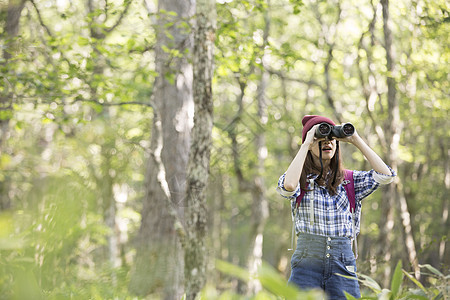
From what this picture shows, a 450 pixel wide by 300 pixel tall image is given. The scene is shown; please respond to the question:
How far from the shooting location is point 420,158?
1689 cm

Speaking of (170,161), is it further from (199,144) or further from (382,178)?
(382,178)

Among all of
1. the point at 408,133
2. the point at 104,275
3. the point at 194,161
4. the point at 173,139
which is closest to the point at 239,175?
the point at 173,139

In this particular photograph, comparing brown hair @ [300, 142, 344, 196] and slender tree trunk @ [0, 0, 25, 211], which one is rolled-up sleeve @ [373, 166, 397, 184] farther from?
slender tree trunk @ [0, 0, 25, 211]

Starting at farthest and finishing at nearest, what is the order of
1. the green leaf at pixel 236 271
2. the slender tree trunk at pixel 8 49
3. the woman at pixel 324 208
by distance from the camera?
the slender tree trunk at pixel 8 49 → the woman at pixel 324 208 → the green leaf at pixel 236 271

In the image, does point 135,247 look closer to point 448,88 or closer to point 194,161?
point 194,161

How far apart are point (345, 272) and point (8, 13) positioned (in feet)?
22.0

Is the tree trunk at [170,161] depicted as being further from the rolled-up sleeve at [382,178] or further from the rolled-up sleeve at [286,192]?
the rolled-up sleeve at [382,178]

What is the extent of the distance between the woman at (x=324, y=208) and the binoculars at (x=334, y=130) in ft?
0.13

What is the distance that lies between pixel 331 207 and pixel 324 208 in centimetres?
5

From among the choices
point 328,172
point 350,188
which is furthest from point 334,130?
point 350,188

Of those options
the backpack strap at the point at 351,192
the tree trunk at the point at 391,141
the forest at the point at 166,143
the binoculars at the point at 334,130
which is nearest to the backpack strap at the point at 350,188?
the backpack strap at the point at 351,192

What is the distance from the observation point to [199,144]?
495cm

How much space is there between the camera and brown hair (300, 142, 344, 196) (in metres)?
3.42

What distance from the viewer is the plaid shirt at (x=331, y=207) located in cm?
332
